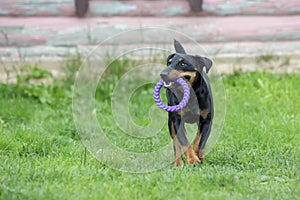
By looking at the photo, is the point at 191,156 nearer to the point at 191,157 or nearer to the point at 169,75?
the point at 191,157

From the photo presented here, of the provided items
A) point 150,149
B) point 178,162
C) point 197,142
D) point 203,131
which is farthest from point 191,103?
point 150,149

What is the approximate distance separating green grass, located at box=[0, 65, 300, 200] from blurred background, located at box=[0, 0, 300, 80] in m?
0.69

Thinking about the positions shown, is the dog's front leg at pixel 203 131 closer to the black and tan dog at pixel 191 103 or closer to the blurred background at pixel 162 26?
the black and tan dog at pixel 191 103

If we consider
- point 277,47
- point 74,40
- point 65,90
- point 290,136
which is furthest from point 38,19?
point 290,136

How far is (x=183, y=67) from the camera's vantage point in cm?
459

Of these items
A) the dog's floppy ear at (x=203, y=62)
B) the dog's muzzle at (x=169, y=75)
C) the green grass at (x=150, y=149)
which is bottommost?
the green grass at (x=150, y=149)

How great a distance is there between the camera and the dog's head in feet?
14.8

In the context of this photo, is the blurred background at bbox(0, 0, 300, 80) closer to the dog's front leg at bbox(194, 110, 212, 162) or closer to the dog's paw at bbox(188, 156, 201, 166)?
the dog's front leg at bbox(194, 110, 212, 162)

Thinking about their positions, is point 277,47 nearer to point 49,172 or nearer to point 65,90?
point 65,90

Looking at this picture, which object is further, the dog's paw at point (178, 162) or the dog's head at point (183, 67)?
the dog's paw at point (178, 162)

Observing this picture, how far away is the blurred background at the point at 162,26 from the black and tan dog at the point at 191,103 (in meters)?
4.23

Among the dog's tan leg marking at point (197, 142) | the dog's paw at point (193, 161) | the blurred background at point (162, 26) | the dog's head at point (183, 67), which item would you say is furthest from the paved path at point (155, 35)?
the dog's paw at point (193, 161)

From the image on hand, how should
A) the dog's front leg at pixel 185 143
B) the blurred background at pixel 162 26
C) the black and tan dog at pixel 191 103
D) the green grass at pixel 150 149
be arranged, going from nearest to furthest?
1. the green grass at pixel 150 149
2. the black and tan dog at pixel 191 103
3. the dog's front leg at pixel 185 143
4. the blurred background at pixel 162 26

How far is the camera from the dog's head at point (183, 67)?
450 centimetres
